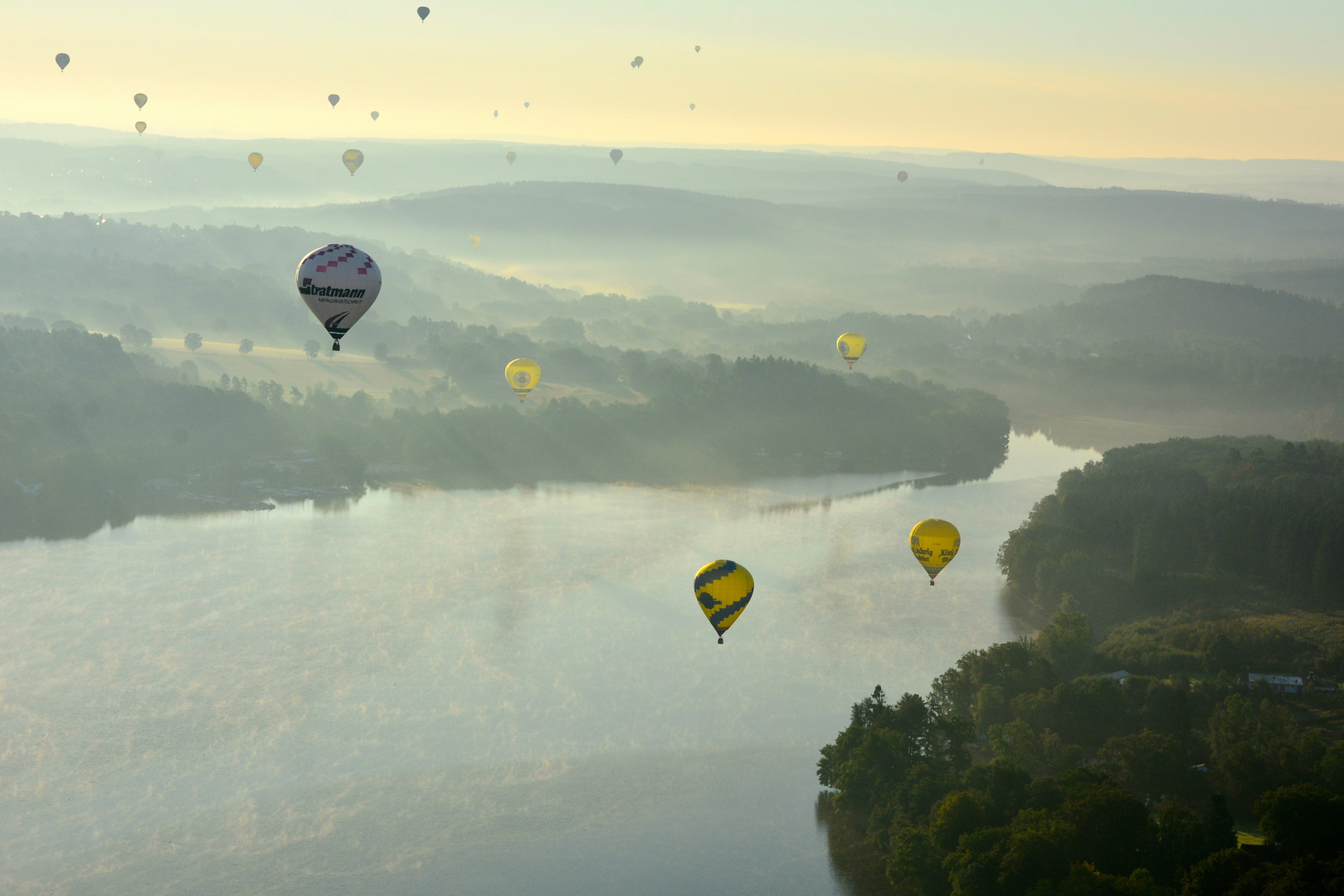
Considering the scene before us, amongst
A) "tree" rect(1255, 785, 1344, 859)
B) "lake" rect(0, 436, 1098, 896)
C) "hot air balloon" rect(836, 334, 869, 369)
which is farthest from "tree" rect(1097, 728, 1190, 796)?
"hot air balloon" rect(836, 334, 869, 369)

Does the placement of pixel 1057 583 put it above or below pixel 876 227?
below

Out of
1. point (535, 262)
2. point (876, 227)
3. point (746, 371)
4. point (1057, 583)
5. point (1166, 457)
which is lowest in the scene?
point (1057, 583)

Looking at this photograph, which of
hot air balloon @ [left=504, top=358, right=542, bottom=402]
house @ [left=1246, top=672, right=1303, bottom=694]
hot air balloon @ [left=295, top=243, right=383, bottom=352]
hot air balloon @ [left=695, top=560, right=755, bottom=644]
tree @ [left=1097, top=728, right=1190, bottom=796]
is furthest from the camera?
hot air balloon @ [left=504, top=358, right=542, bottom=402]

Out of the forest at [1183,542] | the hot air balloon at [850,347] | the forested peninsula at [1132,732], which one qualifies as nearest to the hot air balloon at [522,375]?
the hot air balloon at [850,347]

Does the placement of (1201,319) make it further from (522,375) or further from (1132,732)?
(1132,732)

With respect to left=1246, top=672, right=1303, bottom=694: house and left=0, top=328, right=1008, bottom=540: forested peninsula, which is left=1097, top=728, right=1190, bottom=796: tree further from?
left=0, top=328, right=1008, bottom=540: forested peninsula

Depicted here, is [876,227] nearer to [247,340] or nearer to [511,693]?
Result: [247,340]

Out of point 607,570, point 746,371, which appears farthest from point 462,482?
point 746,371
